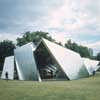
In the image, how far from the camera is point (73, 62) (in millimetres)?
33094

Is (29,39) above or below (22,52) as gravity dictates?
above

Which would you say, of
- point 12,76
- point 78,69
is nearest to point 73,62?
point 78,69

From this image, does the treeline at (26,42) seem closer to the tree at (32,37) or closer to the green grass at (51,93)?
the tree at (32,37)

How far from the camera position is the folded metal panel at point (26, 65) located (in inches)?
1084

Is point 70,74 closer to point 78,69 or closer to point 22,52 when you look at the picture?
point 78,69

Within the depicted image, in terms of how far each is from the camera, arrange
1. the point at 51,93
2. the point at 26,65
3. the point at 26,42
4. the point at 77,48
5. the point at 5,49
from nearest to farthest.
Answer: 1. the point at 51,93
2. the point at 26,65
3. the point at 5,49
4. the point at 26,42
5. the point at 77,48

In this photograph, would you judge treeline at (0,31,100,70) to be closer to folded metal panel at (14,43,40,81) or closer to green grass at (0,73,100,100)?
folded metal panel at (14,43,40,81)

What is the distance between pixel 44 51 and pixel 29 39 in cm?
3986

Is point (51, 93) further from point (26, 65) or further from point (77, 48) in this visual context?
point (77, 48)

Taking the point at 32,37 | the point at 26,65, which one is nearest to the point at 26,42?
the point at 32,37

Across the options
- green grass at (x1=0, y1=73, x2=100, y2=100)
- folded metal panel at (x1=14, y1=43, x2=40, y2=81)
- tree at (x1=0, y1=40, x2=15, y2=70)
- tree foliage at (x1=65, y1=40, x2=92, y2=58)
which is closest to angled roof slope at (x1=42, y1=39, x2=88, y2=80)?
folded metal panel at (x1=14, y1=43, x2=40, y2=81)

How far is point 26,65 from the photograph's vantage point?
96.5 ft

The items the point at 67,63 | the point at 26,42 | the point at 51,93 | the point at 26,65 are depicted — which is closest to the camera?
the point at 51,93

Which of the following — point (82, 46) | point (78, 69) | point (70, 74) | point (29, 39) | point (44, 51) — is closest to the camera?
point (70, 74)
